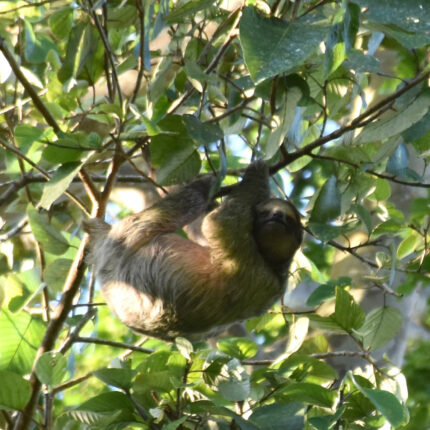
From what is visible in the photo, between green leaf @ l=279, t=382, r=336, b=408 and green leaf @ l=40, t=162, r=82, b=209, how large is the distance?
1.34 meters

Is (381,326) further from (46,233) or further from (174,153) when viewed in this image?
(46,233)

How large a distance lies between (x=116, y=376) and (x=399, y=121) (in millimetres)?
1641

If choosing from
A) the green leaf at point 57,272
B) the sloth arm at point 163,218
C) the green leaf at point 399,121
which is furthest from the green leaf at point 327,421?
the green leaf at point 57,272

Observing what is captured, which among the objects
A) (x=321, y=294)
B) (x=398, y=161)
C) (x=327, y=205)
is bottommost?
(x=321, y=294)

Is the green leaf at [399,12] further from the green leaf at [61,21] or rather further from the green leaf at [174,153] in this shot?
the green leaf at [61,21]

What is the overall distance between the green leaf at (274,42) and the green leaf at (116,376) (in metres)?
1.56

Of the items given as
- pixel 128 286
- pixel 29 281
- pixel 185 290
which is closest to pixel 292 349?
pixel 185 290

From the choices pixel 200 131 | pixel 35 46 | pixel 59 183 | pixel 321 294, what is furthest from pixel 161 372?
pixel 35 46

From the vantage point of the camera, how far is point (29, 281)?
4281mm

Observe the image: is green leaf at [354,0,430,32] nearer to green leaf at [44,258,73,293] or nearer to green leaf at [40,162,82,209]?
green leaf at [40,162,82,209]

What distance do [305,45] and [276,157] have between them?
5.64 ft

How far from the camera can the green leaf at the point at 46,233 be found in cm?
376

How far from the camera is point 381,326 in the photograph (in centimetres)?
381

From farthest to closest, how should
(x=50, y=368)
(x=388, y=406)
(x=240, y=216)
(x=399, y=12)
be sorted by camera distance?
1. (x=240, y=216)
2. (x=50, y=368)
3. (x=388, y=406)
4. (x=399, y=12)
